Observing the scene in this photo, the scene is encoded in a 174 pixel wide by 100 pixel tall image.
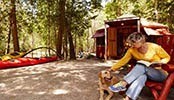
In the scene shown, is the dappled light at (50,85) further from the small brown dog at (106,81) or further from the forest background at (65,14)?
the forest background at (65,14)

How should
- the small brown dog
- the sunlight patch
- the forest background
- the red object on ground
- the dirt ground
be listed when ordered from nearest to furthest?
the small brown dog, the dirt ground, the sunlight patch, the red object on ground, the forest background

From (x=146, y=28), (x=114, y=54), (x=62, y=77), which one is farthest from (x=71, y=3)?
(x=62, y=77)

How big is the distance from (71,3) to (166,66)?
15.5 m

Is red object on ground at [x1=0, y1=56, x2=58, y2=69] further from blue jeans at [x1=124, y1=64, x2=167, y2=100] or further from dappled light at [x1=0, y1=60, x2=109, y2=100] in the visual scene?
blue jeans at [x1=124, y1=64, x2=167, y2=100]

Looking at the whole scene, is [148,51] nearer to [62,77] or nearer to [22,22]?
[62,77]

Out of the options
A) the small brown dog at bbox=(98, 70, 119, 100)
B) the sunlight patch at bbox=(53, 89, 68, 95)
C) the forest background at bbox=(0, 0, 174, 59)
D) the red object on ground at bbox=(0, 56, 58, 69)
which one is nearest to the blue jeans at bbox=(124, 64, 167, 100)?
the small brown dog at bbox=(98, 70, 119, 100)

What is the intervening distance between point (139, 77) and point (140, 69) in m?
0.13

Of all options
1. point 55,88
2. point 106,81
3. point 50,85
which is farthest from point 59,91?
point 106,81

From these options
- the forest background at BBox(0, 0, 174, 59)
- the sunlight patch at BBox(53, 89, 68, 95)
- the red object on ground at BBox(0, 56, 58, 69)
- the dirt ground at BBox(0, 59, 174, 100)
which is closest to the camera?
the dirt ground at BBox(0, 59, 174, 100)

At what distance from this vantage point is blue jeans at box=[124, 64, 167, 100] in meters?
4.06

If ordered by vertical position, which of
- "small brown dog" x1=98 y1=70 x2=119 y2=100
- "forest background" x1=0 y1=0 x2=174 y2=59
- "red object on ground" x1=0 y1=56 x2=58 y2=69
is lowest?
"red object on ground" x1=0 y1=56 x2=58 y2=69

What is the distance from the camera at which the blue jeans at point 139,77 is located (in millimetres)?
4062

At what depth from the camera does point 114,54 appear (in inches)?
652

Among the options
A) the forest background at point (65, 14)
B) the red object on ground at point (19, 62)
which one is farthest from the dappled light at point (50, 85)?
the forest background at point (65, 14)
